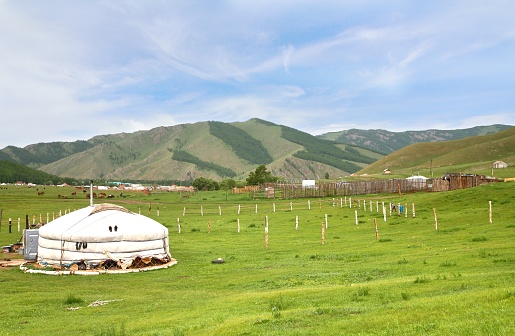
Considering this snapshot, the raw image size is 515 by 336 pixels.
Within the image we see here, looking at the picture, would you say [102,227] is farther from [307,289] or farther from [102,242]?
[307,289]

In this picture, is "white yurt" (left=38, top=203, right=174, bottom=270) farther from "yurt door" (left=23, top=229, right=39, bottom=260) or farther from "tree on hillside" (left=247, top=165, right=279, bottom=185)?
"tree on hillside" (left=247, top=165, right=279, bottom=185)

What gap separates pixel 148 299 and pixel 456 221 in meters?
26.0

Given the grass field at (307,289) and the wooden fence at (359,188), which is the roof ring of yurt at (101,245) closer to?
the grass field at (307,289)

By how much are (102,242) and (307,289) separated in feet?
49.0

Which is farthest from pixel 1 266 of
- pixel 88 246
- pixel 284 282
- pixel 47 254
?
pixel 284 282

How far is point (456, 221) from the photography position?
3581cm

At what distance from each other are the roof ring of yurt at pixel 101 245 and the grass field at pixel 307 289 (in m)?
1.56

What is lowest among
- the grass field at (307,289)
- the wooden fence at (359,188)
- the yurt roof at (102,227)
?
the grass field at (307,289)

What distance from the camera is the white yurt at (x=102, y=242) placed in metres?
26.9

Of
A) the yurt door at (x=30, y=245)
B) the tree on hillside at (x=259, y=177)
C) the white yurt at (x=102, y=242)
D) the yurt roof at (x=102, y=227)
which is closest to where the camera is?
the white yurt at (x=102, y=242)

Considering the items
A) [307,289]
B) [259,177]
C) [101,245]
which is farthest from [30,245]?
[259,177]

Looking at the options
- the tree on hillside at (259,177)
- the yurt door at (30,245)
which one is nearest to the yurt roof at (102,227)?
the yurt door at (30,245)

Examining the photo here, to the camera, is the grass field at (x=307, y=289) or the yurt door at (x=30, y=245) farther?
the yurt door at (x=30, y=245)

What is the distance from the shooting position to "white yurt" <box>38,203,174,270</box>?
26.9 meters
